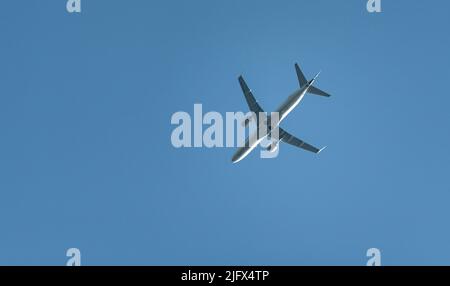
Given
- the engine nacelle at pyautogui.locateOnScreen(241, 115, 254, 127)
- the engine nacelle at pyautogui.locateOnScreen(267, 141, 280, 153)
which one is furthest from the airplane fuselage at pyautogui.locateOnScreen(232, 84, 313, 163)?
the engine nacelle at pyautogui.locateOnScreen(241, 115, 254, 127)

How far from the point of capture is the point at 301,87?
243ft

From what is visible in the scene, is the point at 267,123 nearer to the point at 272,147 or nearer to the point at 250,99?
the point at 250,99

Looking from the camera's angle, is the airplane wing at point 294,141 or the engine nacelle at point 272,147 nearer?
the engine nacelle at point 272,147

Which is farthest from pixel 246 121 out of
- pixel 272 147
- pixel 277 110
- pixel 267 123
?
pixel 272 147

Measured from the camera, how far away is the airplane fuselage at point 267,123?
7362 cm

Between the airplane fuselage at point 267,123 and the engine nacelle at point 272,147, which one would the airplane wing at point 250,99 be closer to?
the airplane fuselage at point 267,123

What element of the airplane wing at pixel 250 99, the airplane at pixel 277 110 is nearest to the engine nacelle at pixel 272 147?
the airplane at pixel 277 110

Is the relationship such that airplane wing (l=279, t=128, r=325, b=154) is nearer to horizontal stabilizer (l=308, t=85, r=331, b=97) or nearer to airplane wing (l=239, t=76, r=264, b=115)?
airplane wing (l=239, t=76, r=264, b=115)

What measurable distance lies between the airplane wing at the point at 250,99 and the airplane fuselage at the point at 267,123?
2.07 m

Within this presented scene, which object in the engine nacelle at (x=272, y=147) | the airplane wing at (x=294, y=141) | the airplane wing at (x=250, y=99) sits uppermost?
the airplane wing at (x=250, y=99)

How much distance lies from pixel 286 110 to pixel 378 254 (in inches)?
821

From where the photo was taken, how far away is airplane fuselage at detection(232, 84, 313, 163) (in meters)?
73.6

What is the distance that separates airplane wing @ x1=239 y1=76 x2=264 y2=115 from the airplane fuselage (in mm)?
2067
